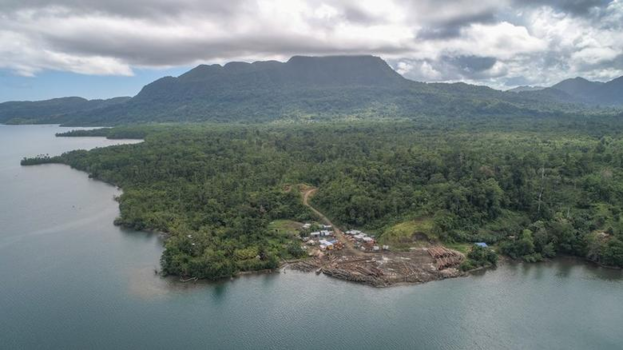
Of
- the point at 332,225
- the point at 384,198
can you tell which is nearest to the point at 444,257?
the point at 384,198

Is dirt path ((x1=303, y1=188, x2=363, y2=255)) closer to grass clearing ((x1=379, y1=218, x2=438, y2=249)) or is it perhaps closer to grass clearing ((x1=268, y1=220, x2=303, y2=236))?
grass clearing ((x1=268, y1=220, x2=303, y2=236))

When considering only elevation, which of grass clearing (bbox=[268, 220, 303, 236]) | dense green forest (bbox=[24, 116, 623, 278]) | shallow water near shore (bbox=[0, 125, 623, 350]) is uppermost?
dense green forest (bbox=[24, 116, 623, 278])

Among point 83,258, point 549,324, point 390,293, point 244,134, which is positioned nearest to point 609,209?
point 549,324

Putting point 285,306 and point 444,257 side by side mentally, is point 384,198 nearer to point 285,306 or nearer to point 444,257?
point 444,257

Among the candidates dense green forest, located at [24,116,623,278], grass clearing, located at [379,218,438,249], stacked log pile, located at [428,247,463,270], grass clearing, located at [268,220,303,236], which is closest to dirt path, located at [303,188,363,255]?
dense green forest, located at [24,116,623,278]

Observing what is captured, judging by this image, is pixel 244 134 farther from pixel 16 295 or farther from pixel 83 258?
pixel 16 295
